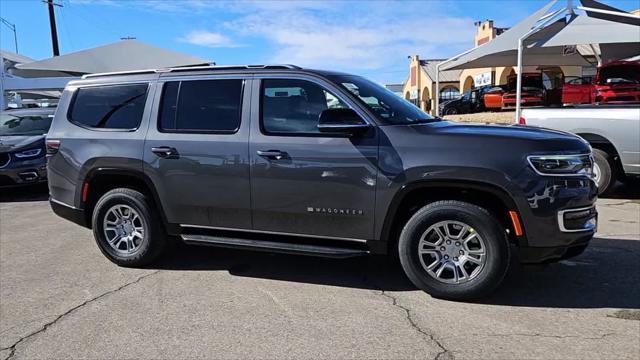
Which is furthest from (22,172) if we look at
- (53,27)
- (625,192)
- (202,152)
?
(53,27)

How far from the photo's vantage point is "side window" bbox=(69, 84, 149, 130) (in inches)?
210

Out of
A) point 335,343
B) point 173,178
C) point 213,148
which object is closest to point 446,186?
point 335,343

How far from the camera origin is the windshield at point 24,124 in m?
11.0

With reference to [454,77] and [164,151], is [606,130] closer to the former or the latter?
[164,151]

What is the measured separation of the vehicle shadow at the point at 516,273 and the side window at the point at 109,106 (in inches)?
61.0

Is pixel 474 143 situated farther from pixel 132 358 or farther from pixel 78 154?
pixel 78 154

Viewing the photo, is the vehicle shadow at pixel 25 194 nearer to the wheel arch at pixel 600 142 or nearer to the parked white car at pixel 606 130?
the parked white car at pixel 606 130

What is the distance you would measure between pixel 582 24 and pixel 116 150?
44.6 ft

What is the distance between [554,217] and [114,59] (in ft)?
56.1

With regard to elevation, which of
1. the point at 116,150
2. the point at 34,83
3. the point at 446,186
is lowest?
the point at 446,186

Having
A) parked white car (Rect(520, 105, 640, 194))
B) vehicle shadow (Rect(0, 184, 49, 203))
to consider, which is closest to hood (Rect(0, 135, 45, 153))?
vehicle shadow (Rect(0, 184, 49, 203))

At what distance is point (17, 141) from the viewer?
1010 centimetres

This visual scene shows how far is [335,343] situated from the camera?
11.8 ft

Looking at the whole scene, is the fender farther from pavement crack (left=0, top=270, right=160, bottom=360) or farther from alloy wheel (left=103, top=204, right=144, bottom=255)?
pavement crack (left=0, top=270, right=160, bottom=360)
